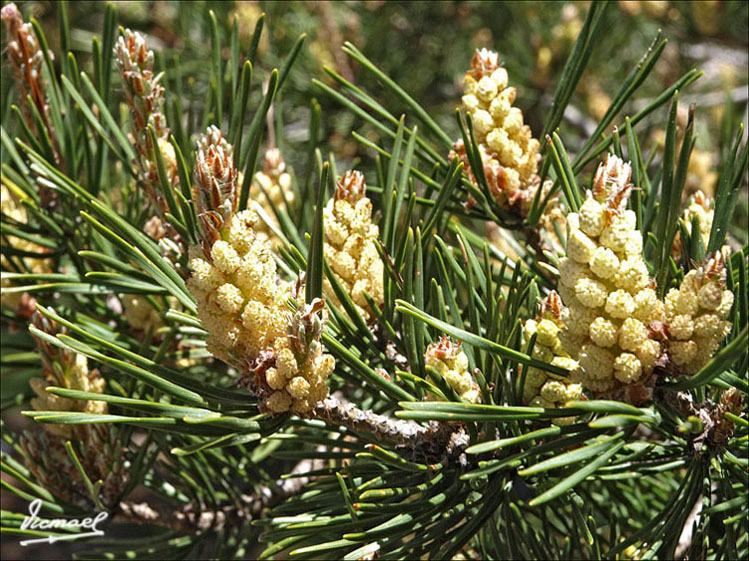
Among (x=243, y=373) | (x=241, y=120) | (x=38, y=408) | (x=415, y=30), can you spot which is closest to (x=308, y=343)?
(x=243, y=373)

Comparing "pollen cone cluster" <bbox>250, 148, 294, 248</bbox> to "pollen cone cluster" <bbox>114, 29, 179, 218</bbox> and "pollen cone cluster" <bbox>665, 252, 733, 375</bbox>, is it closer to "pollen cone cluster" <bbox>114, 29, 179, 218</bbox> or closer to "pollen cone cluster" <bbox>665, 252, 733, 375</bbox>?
"pollen cone cluster" <bbox>114, 29, 179, 218</bbox>

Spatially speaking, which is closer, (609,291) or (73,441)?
(609,291)

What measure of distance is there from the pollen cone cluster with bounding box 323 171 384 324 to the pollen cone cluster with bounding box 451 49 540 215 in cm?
11

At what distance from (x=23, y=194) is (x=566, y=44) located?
120cm

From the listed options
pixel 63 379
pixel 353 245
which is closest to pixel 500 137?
pixel 353 245

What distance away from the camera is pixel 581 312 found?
1.36 feet

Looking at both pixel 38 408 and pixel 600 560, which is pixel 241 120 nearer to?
pixel 38 408

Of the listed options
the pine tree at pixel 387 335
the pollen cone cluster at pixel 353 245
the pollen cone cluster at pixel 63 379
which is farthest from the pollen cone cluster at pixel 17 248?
the pollen cone cluster at pixel 353 245

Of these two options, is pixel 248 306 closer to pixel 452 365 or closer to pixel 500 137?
pixel 452 365

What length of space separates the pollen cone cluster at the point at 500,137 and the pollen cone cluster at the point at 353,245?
11 cm

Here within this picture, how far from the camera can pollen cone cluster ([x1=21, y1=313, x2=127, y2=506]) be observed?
66 centimetres

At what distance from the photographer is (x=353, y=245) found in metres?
0.55

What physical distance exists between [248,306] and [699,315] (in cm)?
23

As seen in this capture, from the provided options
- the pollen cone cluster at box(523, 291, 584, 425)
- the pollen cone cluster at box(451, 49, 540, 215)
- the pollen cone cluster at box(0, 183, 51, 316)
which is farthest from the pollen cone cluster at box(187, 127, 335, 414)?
the pollen cone cluster at box(0, 183, 51, 316)
